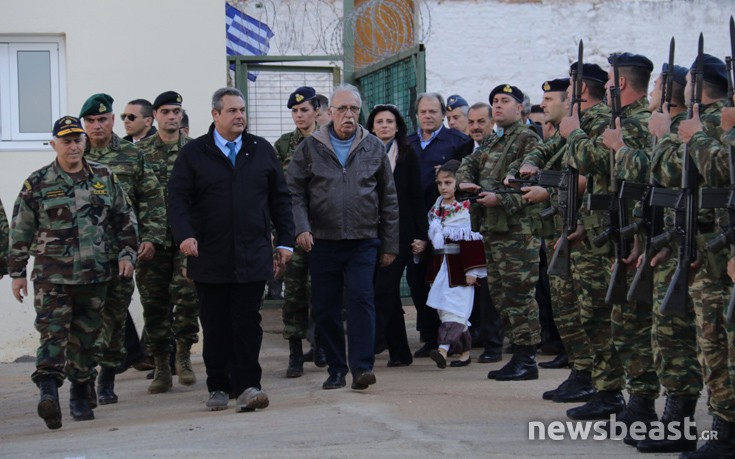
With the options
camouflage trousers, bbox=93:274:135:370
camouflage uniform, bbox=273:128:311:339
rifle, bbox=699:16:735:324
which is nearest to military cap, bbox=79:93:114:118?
camouflage trousers, bbox=93:274:135:370

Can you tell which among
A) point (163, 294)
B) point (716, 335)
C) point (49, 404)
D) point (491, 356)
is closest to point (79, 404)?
point (49, 404)

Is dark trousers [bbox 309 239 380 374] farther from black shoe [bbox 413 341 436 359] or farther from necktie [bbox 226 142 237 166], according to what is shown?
black shoe [bbox 413 341 436 359]

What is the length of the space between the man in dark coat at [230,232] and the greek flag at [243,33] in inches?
327

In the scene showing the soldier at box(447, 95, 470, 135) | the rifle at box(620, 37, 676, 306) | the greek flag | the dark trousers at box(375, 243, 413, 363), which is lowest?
the dark trousers at box(375, 243, 413, 363)

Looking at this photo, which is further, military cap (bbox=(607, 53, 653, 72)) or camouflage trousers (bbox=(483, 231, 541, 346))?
camouflage trousers (bbox=(483, 231, 541, 346))

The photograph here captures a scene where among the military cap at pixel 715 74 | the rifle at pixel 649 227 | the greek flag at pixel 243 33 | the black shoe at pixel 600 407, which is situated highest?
the greek flag at pixel 243 33

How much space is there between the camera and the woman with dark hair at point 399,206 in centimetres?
948

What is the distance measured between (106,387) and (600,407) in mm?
3583

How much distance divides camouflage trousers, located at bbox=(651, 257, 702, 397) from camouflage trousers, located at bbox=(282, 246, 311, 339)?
12.9 feet

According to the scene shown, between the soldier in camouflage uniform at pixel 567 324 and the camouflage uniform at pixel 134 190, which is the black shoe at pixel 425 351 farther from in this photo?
the camouflage uniform at pixel 134 190

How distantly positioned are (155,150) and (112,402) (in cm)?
190

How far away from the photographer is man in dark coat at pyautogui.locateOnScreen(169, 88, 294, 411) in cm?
777

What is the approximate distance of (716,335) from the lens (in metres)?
5.72

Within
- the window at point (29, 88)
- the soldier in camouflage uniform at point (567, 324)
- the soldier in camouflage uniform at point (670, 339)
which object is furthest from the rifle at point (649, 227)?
the window at point (29, 88)
